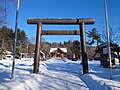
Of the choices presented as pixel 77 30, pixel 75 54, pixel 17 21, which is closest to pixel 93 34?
pixel 75 54

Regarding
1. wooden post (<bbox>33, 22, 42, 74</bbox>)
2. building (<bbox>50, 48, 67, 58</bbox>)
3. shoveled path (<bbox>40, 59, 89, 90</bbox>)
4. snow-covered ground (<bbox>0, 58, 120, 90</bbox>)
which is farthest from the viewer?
building (<bbox>50, 48, 67, 58</bbox>)

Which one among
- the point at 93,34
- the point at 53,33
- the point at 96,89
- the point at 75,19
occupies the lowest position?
the point at 96,89

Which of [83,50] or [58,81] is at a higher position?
[83,50]

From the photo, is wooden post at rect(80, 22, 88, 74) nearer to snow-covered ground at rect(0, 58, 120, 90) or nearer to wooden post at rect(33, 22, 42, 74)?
snow-covered ground at rect(0, 58, 120, 90)

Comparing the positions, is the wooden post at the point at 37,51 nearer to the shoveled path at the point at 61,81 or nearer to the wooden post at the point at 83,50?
Answer: the shoveled path at the point at 61,81

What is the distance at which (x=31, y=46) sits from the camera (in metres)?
92.4

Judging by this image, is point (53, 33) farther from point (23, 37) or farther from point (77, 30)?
point (23, 37)

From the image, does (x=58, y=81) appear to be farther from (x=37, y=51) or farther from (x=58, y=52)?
(x=58, y=52)

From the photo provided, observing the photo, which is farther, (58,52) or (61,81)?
(58,52)

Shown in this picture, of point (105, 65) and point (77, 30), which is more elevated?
point (77, 30)

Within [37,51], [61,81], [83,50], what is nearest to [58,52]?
[37,51]

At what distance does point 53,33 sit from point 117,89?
9.94m

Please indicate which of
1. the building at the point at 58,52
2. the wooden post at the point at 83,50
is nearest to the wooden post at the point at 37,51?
the wooden post at the point at 83,50

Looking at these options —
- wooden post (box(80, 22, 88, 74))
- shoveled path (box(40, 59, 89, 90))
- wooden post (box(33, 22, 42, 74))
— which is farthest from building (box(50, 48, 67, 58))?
wooden post (box(80, 22, 88, 74))
